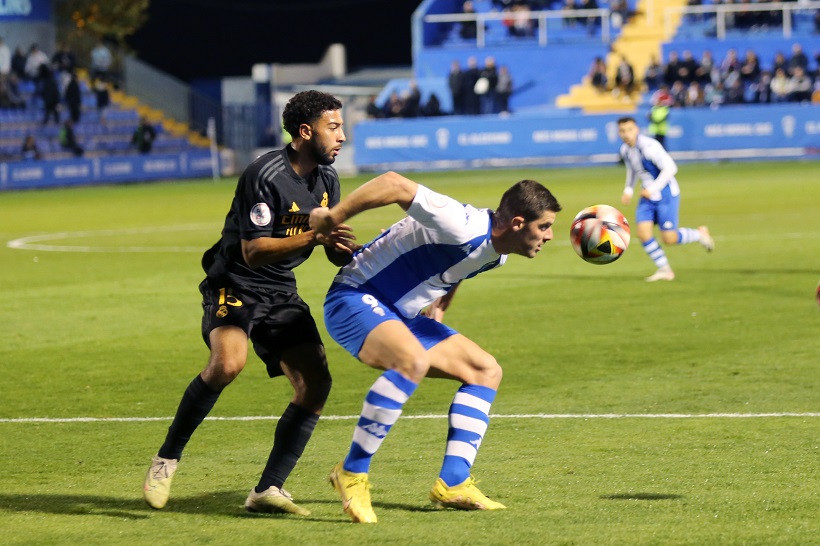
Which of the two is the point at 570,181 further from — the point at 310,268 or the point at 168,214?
the point at 310,268

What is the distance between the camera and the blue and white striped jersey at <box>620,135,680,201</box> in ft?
56.5

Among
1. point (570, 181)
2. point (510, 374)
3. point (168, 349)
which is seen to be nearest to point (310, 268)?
point (168, 349)

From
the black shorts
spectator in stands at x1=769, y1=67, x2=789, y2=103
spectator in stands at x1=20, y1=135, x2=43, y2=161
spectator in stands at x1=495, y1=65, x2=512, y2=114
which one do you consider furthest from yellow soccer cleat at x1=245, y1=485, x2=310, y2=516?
spectator in stands at x1=495, y1=65, x2=512, y2=114

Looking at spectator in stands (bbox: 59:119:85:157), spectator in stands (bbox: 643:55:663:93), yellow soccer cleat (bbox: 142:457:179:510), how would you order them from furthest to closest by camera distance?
1. spectator in stands (bbox: 643:55:663:93)
2. spectator in stands (bbox: 59:119:85:157)
3. yellow soccer cleat (bbox: 142:457:179:510)

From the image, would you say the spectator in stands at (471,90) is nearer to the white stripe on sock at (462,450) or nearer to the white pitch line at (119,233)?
the white pitch line at (119,233)

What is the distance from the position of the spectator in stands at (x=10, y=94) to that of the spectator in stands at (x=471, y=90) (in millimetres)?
14010

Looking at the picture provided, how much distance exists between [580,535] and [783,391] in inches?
162

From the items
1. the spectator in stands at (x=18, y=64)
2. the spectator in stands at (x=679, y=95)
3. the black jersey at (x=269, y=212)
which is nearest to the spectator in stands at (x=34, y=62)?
the spectator in stands at (x=18, y=64)

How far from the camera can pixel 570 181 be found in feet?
115

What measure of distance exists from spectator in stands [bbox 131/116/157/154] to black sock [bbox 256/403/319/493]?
1498 inches

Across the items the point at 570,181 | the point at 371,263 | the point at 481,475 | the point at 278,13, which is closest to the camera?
the point at 371,263

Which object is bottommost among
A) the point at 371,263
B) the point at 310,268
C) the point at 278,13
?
the point at 310,268

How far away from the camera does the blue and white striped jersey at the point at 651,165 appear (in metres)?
17.2

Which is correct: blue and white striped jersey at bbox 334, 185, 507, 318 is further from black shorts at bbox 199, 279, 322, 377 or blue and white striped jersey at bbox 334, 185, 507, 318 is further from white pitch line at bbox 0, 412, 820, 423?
white pitch line at bbox 0, 412, 820, 423
